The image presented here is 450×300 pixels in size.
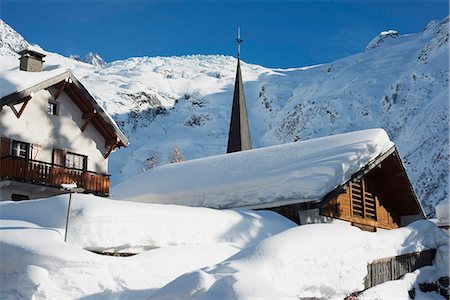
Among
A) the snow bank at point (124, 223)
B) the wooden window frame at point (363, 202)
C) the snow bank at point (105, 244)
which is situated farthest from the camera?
the wooden window frame at point (363, 202)

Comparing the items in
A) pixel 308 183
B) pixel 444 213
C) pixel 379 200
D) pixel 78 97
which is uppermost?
pixel 78 97

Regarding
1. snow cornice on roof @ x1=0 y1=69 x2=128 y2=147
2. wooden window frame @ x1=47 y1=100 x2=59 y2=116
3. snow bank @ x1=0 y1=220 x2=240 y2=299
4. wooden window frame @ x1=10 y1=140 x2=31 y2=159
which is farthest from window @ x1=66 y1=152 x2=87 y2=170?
snow bank @ x1=0 y1=220 x2=240 y2=299

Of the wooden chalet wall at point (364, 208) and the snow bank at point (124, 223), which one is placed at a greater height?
the wooden chalet wall at point (364, 208)

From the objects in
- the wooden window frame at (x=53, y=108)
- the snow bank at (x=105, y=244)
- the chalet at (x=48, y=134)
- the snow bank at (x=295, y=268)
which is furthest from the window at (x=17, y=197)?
the snow bank at (x=295, y=268)

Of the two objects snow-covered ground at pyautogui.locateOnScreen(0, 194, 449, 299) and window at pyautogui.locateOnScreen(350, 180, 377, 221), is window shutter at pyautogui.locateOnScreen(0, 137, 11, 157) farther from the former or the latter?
window at pyautogui.locateOnScreen(350, 180, 377, 221)

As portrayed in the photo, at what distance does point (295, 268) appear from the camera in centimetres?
1099

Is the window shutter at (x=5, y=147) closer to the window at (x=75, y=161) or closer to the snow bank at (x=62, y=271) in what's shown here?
the window at (x=75, y=161)

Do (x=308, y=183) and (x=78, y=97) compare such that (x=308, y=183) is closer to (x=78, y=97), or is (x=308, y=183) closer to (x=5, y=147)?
(x=78, y=97)

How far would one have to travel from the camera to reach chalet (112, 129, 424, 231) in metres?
18.3

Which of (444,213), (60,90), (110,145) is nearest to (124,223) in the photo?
(60,90)

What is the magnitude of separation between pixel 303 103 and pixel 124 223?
9256cm

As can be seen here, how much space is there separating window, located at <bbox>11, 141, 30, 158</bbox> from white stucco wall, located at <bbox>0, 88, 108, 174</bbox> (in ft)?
0.56

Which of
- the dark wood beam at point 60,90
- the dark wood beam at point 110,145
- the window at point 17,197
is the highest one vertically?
the dark wood beam at point 60,90

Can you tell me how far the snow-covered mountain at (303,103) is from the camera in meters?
71.7
